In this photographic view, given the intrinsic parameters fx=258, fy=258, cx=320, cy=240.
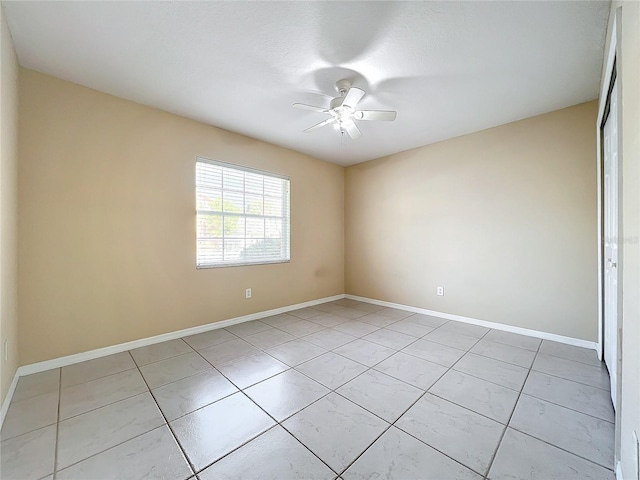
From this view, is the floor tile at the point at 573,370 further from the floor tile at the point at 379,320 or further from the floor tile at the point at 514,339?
the floor tile at the point at 379,320

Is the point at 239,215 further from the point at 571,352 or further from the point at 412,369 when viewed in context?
the point at 571,352

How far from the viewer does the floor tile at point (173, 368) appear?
207cm

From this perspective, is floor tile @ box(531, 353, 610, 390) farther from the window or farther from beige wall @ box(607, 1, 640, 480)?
the window

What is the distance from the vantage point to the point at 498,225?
3.21 meters

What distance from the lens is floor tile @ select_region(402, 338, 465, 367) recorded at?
2.39m

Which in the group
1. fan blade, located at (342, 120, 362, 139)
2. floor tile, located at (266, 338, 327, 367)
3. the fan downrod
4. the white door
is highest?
the fan downrod

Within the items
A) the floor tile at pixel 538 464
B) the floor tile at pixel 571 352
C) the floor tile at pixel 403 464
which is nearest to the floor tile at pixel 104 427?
the floor tile at pixel 403 464

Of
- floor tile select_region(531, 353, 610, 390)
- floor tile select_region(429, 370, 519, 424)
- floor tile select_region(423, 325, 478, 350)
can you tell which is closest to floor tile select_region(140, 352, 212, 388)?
floor tile select_region(429, 370, 519, 424)

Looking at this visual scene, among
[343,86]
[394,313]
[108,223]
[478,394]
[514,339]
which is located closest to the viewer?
[478,394]

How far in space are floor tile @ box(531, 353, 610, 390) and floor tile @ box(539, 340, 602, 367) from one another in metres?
0.09

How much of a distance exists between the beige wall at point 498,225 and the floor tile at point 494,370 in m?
1.07

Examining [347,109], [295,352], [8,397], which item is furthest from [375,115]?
[8,397]

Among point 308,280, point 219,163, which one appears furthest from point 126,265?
point 308,280

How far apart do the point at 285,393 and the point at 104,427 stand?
109 cm
